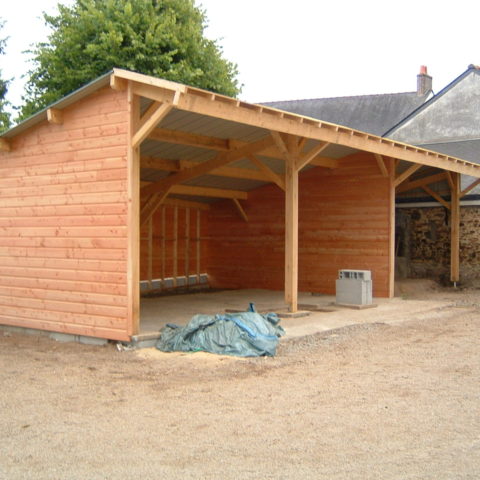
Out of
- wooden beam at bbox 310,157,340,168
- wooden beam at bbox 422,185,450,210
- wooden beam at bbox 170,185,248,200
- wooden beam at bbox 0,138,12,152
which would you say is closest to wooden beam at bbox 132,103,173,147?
wooden beam at bbox 0,138,12,152

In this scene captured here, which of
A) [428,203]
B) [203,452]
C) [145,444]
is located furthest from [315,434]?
[428,203]

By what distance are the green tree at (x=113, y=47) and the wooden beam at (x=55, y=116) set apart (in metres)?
10.5

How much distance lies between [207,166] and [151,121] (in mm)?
3606

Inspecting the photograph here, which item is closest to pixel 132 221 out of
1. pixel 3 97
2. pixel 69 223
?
pixel 69 223

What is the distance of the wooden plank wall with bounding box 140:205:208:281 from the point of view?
48.2 ft

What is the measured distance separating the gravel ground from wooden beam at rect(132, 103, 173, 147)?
2592mm

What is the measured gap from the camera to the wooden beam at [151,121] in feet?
23.3

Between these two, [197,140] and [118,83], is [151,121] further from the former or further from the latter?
[197,140]

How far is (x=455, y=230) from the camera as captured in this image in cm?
1592

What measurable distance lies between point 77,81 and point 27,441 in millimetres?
16927

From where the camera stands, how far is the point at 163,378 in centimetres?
642

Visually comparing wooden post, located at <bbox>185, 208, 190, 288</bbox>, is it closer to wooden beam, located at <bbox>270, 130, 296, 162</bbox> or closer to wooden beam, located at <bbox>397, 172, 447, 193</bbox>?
wooden beam, located at <bbox>397, 172, 447, 193</bbox>

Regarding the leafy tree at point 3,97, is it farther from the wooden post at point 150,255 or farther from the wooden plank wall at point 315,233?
the wooden post at point 150,255

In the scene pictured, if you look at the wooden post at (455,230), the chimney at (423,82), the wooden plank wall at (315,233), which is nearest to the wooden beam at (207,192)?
the wooden plank wall at (315,233)
